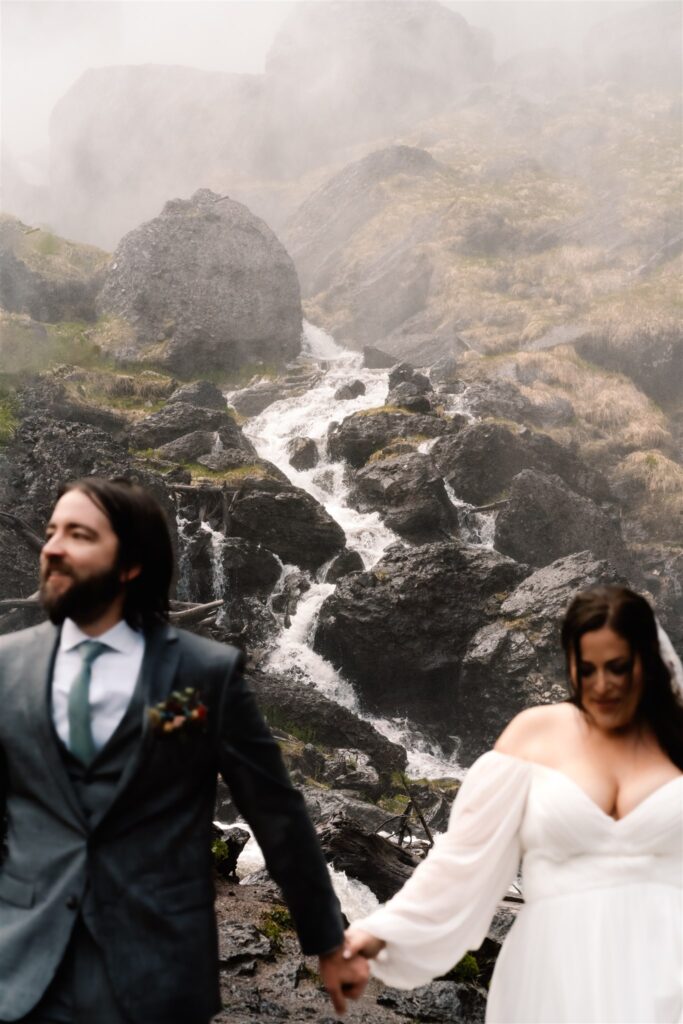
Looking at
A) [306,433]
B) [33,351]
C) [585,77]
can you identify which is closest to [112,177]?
[585,77]

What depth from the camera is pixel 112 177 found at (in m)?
90.3

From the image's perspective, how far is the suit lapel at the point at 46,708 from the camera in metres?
2.95

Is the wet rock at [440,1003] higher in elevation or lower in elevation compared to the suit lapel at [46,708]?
lower

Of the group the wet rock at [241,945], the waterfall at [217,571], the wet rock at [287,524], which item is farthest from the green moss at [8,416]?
the wet rock at [241,945]

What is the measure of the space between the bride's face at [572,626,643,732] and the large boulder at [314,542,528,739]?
1971 cm

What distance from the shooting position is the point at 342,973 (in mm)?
3518

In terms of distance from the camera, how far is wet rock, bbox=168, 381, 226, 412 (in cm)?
3588

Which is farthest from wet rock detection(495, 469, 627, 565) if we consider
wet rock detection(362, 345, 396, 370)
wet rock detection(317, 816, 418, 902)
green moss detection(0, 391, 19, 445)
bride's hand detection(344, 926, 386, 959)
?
bride's hand detection(344, 926, 386, 959)

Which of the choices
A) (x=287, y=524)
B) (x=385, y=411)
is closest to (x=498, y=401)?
(x=385, y=411)

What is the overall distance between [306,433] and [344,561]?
36.1ft

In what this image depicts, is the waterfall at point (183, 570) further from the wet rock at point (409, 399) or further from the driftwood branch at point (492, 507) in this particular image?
the wet rock at point (409, 399)

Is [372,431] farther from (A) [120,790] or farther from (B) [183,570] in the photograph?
(A) [120,790]

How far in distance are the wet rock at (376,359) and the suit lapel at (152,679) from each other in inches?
1693

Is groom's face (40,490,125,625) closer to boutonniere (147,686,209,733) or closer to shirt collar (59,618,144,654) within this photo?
shirt collar (59,618,144,654)
